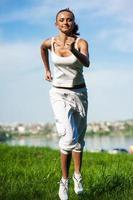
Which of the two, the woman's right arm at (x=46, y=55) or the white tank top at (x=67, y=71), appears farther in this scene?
the woman's right arm at (x=46, y=55)

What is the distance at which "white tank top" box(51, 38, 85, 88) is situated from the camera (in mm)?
7562

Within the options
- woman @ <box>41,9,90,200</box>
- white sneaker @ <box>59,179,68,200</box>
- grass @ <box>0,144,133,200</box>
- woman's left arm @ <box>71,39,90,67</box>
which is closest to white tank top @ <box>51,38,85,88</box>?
woman @ <box>41,9,90,200</box>

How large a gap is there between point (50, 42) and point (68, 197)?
79.5 inches

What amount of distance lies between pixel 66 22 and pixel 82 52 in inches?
20.1

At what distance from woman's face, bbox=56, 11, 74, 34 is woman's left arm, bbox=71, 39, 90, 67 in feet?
0.75

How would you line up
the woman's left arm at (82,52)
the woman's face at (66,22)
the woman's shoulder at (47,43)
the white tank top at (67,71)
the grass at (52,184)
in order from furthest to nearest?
1. the woman's shoulder at (47,43)
2. the grass at (52,184)
3. the woman's face at (66,22)
4. the white tank top at (67,71)
5. the woman's left arm at (82,52)

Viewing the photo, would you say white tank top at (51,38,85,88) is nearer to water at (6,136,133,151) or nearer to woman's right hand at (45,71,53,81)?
woman's right hand at (45,71,53,81)

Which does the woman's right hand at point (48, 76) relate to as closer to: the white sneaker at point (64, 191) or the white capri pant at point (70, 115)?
the white capri pant at point (70, 115)

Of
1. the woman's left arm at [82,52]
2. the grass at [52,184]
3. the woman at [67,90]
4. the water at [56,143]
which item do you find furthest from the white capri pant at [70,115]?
the water at [56,143]

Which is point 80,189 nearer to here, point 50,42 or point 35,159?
point 50,42

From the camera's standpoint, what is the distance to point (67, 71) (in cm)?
768

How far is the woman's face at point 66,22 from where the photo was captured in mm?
7684

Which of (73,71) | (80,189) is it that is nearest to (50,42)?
(73,71)

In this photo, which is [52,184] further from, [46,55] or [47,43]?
[47,43]
